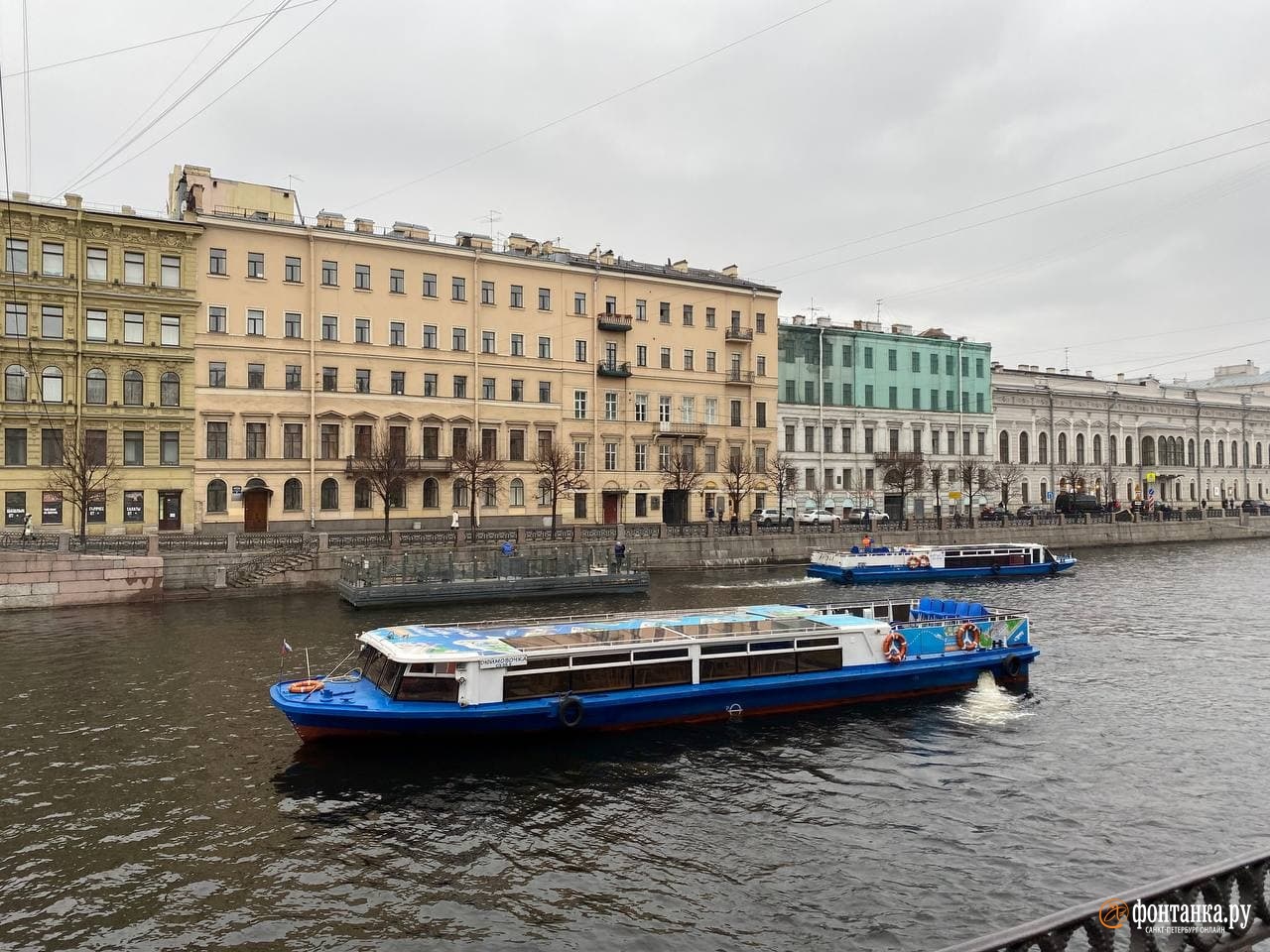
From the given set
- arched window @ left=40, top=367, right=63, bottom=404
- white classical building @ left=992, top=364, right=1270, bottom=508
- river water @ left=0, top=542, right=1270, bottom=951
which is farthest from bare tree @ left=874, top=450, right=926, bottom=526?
arched window @ left=40, top=367, right=63, bottom=404

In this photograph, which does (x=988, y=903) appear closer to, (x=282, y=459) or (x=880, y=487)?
(x=282, y=459)

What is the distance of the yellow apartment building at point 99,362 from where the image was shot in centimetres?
4059

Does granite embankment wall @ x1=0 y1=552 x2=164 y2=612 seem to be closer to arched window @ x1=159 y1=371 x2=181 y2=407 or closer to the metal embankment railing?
arched window @ x1=159 y1=371 x2=181 y2=407

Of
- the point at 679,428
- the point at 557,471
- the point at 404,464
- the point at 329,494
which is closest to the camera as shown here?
the point at 404,464

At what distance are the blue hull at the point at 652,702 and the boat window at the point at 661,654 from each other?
0.59m

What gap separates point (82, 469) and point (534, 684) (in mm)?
29423

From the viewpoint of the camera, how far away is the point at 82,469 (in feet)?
120

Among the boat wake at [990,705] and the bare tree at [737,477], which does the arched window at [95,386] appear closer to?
the bare tree at [737,477]

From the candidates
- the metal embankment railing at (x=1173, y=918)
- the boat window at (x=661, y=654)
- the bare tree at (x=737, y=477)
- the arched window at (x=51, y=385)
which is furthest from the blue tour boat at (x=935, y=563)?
the metal embankment railing at (x=1173, y=918)

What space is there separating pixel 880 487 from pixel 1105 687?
47846 millimetres

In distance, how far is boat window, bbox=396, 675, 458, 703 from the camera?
15.6 m

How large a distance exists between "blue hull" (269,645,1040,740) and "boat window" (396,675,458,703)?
15 cm

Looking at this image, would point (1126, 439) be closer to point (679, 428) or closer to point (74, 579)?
point (679, 428)

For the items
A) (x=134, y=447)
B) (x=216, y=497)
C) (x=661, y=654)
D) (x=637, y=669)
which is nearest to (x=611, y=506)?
(x=216, y=497)
